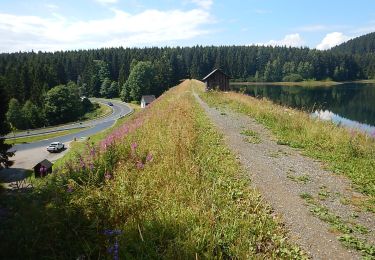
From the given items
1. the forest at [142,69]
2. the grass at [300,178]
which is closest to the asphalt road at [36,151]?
the forest at [142,69]

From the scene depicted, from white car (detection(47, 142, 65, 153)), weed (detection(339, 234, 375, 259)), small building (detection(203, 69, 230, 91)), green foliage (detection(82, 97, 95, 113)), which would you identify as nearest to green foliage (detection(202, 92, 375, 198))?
weed (detection(339, 234, 375, 259))

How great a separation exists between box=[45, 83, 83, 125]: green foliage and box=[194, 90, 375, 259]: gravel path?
257 ft

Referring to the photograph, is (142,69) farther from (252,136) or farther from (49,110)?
(252,136)

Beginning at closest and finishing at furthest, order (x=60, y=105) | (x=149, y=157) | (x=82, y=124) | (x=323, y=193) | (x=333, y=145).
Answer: (x=323, y=193) → (x=149, y=157) → (x=333, y=145) → (x=82, y=124) → (x=60, y=105)

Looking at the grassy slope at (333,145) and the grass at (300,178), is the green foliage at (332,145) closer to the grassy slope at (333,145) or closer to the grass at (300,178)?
the grassy slope at (333,145)

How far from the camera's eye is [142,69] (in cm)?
10225

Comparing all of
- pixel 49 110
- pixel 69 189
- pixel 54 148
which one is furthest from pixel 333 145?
pixel 49 110

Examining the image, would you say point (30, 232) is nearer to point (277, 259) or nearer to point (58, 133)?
point (277, 259)

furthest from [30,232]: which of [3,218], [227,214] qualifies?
[227,214]

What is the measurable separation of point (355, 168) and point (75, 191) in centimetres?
800

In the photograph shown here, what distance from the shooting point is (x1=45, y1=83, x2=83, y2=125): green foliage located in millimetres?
82062

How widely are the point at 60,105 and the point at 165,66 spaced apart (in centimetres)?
3639

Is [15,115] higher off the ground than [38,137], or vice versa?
[15,115]

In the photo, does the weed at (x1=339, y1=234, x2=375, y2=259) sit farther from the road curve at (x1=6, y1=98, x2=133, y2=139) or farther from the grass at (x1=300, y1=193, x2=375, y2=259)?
the road curve at (x1=6, y1=98, x2=133, y2=139)
